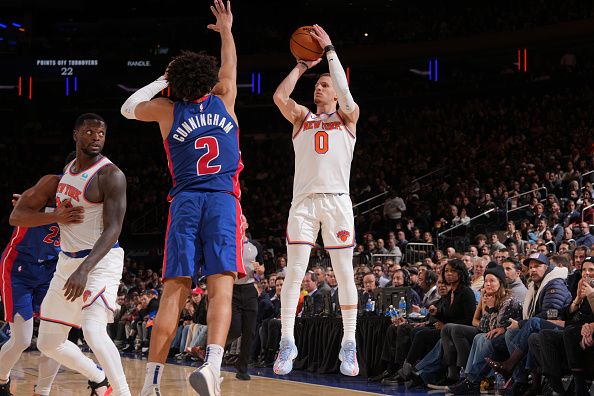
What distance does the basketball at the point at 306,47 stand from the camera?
6.73 meters

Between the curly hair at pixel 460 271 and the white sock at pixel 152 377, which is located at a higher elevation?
the curly hair at pixel 460 271

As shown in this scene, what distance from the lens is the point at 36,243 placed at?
7.83m

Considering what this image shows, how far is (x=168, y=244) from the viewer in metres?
5.04

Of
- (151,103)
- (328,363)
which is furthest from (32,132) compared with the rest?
(151,103)

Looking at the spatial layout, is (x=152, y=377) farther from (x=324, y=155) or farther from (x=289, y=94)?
(x=289, y=94)

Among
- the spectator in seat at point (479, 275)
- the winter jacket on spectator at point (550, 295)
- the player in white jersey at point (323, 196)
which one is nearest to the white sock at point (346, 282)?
the player in white jersey at point (323, 196)

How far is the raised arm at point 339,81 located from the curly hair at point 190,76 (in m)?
1.53

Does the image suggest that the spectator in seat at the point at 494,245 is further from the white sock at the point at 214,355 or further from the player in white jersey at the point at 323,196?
the white sock at the point at 214,355

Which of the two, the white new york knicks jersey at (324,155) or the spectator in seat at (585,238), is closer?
the white new york knicks jersey at (324,155)

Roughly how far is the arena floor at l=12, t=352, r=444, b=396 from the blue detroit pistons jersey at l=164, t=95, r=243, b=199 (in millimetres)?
4591

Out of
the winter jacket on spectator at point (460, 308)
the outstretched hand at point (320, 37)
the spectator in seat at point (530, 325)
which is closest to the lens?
the outstretched hand at point (320, 37)

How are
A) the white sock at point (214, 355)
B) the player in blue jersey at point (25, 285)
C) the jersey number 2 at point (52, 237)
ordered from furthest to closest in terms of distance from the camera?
the jersey number 2 at point (52, 237)
the player in blue jersey at point (25, 285)
the white sock at point (214, 355)

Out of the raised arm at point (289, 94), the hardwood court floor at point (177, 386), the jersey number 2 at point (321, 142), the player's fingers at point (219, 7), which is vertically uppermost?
the player's fingers at point (219, 7)

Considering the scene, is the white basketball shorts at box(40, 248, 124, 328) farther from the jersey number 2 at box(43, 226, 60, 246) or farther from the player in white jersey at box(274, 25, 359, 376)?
the jersey number 2 at box(43, 226, 60, 246)
